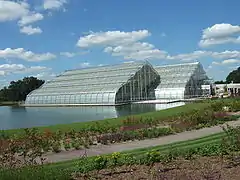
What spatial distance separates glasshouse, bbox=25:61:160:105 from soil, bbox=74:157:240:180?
63.6 metres

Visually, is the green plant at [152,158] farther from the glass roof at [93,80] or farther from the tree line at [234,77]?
the tree line at [234,77]

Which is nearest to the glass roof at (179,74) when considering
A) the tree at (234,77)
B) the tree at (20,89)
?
the tree at (20,89)

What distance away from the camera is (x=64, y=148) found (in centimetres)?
1417

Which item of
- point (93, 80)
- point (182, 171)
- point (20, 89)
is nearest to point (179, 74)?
point (93, 80)

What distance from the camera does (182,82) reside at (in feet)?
257

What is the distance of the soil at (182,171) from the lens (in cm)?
648

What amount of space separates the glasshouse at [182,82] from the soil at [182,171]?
226ft

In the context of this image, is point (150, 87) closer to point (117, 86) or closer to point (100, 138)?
point (117, 86)

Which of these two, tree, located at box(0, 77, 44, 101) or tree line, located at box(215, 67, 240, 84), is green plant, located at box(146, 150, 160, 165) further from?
tree line, located at box(215, 67, 240, 84)

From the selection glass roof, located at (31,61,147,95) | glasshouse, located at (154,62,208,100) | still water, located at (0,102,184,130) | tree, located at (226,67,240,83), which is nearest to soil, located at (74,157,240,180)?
still water, located at (0,102,184,130)

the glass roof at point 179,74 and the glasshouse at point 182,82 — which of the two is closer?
the glasshouse at point 182,82

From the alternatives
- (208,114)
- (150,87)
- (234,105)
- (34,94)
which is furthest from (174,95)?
(208,114)

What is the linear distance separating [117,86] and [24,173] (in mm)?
69230

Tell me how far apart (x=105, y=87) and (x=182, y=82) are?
54.0 ft
